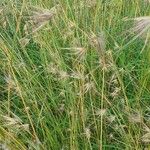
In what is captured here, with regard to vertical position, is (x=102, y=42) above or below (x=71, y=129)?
above

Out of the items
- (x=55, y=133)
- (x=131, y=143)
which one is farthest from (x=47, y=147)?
(x=131, y=143)

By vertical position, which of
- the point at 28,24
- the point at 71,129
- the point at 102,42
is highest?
the point at 102,42

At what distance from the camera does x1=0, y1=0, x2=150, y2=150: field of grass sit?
142cm

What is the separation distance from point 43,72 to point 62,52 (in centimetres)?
14

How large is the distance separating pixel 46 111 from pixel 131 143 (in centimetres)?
35

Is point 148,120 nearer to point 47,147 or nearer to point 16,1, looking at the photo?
point 47,147

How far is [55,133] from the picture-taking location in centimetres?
157

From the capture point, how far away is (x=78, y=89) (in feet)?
5.10

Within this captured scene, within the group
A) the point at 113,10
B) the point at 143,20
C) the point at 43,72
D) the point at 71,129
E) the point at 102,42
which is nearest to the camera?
the point at 143,20

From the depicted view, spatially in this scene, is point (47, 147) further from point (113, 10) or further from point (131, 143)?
point (113, 10)

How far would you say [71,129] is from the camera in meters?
1.44

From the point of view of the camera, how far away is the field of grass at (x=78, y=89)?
1.42m

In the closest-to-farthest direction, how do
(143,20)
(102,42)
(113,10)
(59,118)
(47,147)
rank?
(143,20), (102,42), (47,147), (59,118), (113,10)

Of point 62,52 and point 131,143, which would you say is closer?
point 131,143
